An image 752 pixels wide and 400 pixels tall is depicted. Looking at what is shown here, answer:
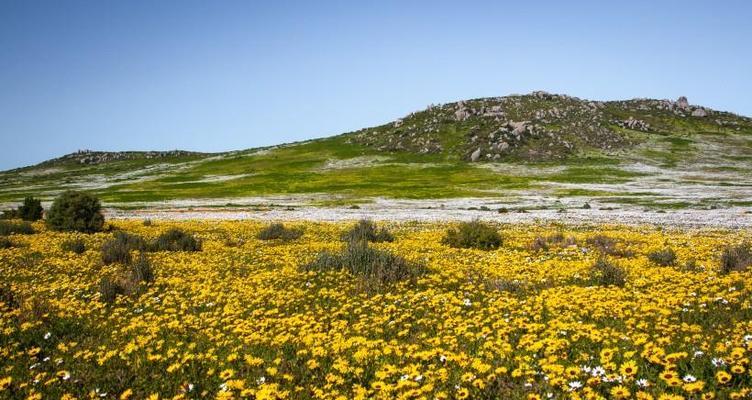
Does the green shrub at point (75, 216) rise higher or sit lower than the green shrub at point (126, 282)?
higher

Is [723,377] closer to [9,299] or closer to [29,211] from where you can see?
[9,299]

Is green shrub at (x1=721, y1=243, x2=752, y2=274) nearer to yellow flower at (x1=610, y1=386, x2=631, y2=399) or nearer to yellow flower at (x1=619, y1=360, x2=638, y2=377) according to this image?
yellow flower at (x1=619, y1=360, x2=638, y2=377)

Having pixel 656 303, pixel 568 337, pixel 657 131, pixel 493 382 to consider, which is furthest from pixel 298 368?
pixel 657 131

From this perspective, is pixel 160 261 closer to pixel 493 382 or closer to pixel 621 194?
pixel 493 382

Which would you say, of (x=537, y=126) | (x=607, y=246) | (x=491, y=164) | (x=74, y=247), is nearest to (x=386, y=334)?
(x=607, y=246)

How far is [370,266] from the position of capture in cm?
1354

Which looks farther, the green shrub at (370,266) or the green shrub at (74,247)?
the green shrub at (74,247)

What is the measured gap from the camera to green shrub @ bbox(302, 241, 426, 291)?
1256 cm

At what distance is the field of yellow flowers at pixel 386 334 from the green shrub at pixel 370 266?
397 mm

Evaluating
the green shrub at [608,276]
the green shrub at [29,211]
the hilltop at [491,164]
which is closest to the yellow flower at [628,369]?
the green shrub at [608,276]

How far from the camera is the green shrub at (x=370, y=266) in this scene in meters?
12.6

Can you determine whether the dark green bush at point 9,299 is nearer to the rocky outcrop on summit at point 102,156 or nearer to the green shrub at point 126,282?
the green shrub at point 126,282

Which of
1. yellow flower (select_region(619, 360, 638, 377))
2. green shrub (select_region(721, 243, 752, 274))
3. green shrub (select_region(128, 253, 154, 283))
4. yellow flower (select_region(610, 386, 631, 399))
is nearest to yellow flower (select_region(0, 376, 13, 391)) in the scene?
green shrub (select_region(128, 253, 154, 283))

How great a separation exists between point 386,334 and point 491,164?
106004 mm
